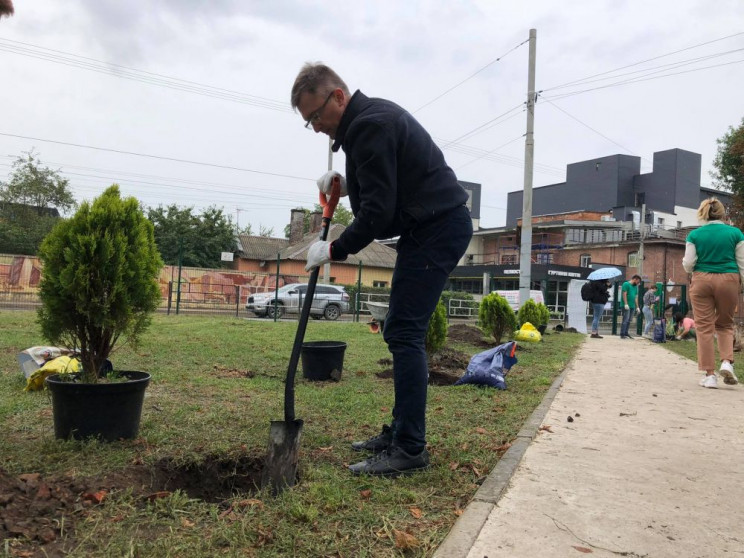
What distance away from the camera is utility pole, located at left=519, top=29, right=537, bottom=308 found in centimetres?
1452

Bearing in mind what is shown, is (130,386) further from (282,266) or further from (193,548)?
(282,266)

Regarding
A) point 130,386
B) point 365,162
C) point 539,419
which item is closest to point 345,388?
point 539,419

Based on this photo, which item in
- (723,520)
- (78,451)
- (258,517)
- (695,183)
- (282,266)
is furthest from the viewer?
(695,183)

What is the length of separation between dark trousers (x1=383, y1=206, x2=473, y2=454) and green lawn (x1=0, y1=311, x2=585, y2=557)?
289 millimetres

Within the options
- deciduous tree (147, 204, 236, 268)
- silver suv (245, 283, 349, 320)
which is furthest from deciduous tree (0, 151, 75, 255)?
silver suv (245, 283, 349, 320)

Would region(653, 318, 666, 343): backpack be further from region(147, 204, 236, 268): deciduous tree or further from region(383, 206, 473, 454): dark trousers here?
region(147, 204, 236, 268): deciduous tree

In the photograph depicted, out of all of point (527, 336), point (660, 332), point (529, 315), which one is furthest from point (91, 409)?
point (660, 332)

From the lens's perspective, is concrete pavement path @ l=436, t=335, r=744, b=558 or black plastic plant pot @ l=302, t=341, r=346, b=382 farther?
black plastic plant pot @ l=302, t=341, r=346, b=382

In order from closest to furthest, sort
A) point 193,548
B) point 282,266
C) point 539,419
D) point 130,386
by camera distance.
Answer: point 193,548, point 130,386, point 539,419, point 282,266

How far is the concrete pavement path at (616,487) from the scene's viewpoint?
1.95m

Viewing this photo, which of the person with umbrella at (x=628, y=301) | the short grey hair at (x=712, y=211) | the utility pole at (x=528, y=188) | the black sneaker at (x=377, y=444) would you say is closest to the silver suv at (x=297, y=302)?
the utility pole at (x=528, y=188)

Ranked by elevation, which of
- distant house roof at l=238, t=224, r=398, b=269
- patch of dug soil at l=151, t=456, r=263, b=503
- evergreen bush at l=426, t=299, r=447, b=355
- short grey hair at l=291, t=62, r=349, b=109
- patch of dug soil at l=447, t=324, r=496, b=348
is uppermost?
distant house roof at l=238, t=224, r=398, b=269

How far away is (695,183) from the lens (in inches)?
2133

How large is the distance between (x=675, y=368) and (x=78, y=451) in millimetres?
7327
